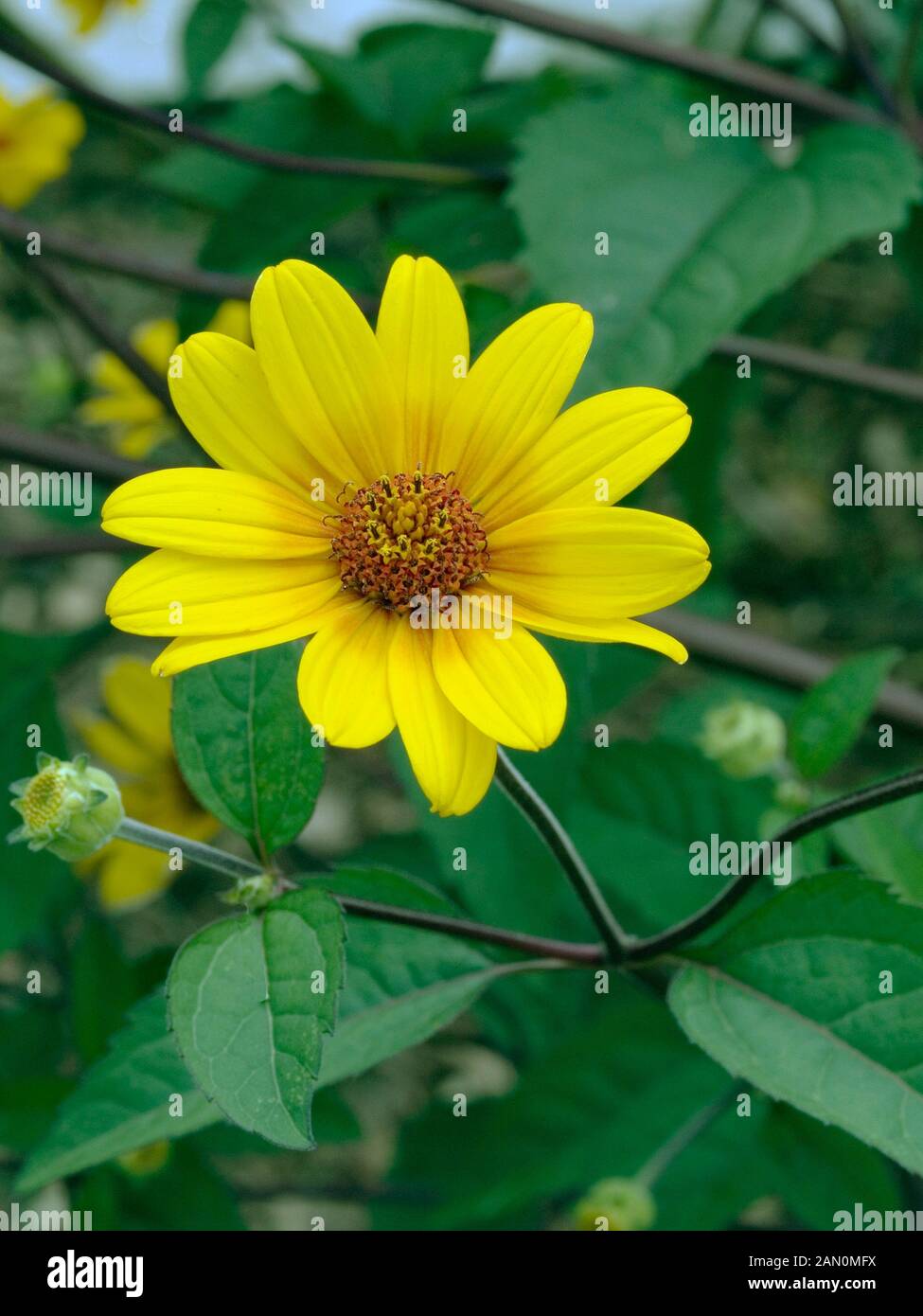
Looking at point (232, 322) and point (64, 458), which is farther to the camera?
point (232, 322)

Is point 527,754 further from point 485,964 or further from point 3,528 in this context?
point 3,528

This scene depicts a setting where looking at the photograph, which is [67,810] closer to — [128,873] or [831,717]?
[831,717]

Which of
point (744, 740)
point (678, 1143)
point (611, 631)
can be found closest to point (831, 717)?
point (744, 740)

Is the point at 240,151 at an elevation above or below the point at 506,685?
above

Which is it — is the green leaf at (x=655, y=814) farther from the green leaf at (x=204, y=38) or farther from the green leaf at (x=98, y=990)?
the green leaf at (x=204, y=38)

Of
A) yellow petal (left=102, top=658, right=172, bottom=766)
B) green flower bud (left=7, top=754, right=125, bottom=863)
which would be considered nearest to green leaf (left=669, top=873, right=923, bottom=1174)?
green flower bud (left=7, top=754, right=125, bottom=863)

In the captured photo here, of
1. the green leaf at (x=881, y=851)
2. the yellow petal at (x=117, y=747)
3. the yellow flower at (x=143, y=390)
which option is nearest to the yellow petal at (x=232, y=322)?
the yellow flower at (x=143, y=390)
